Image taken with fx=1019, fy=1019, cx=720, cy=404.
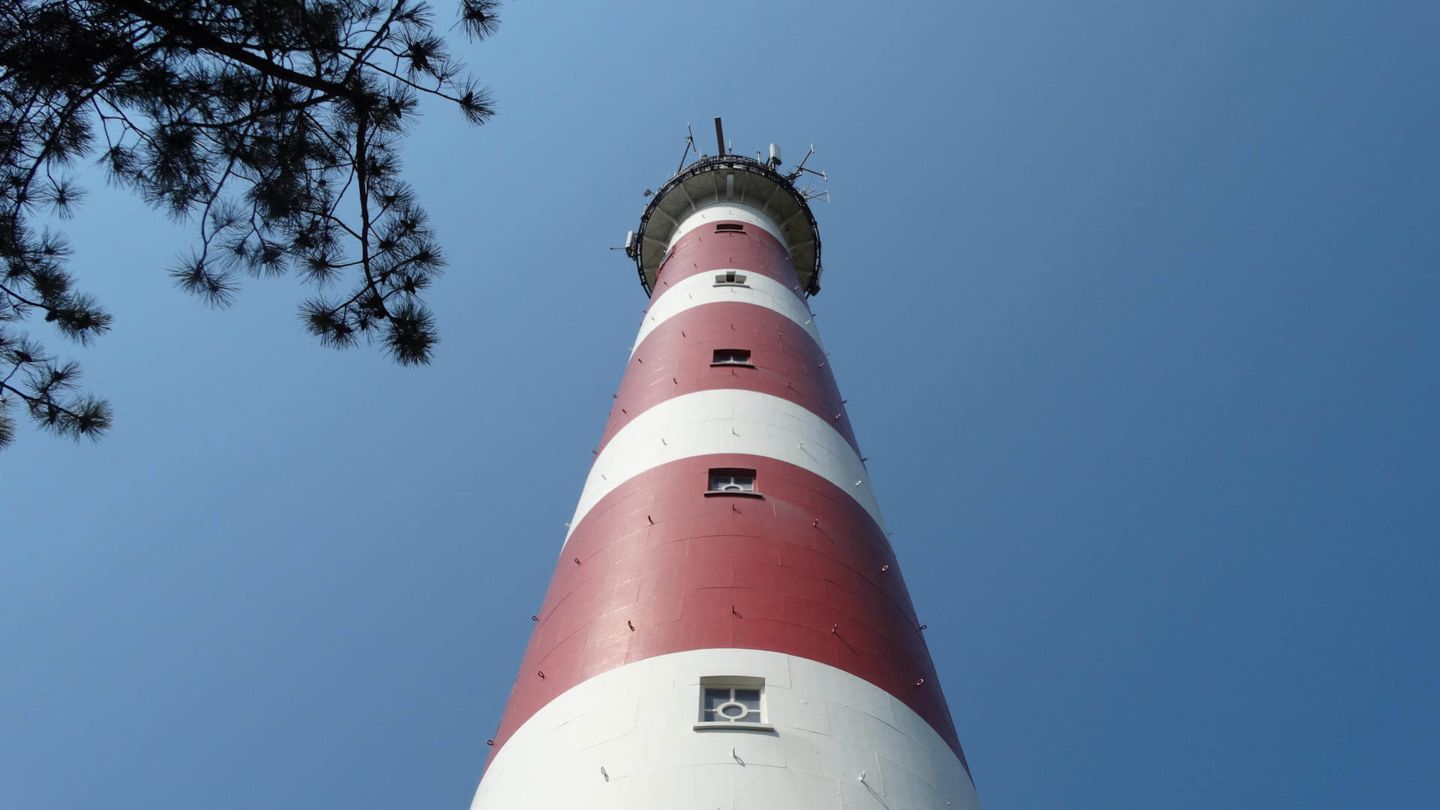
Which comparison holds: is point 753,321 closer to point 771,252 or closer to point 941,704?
point 771,252

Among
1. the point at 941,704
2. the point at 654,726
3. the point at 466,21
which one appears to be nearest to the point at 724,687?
the point at 654,726

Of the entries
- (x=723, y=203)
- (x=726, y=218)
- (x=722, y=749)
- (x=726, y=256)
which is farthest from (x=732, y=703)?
(x=723, y=203)

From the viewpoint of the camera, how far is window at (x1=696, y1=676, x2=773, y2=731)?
26.6 feet

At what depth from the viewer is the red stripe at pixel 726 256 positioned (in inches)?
757

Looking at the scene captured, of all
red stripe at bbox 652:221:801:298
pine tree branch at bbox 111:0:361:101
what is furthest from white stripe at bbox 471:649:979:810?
red stripe at bbox 652:221:801:298

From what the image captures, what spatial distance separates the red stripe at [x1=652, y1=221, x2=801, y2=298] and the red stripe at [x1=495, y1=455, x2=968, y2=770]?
789 centimetres

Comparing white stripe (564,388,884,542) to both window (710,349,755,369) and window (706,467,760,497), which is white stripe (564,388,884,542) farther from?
window (710,349,755,369)

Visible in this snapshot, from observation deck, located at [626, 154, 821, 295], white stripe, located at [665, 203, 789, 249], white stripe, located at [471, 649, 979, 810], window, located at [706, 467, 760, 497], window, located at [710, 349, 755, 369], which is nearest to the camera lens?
white stripe, located at [471, 649, 979, 810]

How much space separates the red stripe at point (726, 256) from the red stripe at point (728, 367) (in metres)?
2.54

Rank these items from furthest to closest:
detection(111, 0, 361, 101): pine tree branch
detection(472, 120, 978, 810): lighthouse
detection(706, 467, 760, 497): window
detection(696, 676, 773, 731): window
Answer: detection(706, 467, 760, 497): window
detection(696, 676, 773, 731): window
detection(472, 120, 978, 810): lighthouse
detection(111, 0, 361, 101): pine tree branch

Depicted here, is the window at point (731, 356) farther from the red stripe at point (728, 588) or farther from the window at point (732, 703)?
the window at point (732, 703)

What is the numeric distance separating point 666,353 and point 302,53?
9.10 metres

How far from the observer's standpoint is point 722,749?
25.7 ft

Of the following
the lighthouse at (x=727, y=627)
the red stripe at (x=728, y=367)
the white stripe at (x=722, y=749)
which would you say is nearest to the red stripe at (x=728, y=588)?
the lighthouse at (x=727, y=627)
